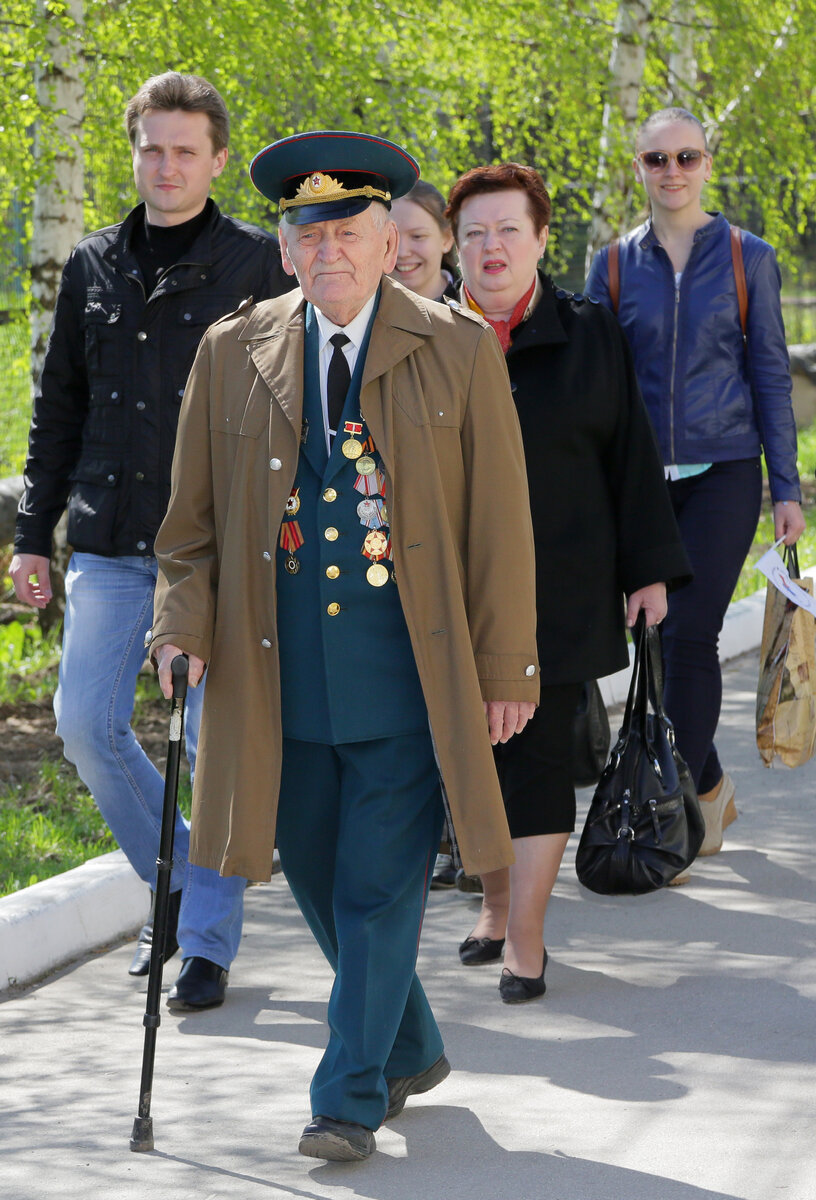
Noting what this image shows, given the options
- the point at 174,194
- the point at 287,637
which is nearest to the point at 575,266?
the point at 174,194

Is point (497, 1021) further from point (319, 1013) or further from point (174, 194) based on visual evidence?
point (174, 194)

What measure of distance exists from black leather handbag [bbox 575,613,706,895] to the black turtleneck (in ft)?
5.31

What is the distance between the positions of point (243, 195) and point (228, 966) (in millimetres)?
5882

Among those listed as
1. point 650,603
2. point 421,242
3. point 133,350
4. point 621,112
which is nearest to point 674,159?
point 421,242

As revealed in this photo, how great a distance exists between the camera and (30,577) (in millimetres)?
4758

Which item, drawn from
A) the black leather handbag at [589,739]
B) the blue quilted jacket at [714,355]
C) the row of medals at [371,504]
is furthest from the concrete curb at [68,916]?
the blue quilted jacket at [714,355]

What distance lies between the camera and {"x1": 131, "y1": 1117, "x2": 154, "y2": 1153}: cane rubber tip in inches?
138

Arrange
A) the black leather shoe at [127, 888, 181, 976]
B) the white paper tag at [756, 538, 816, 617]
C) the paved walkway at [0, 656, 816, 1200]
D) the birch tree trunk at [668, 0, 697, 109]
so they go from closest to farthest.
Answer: the paved walkway at [0, 656, 816, 1200], the black leather shoe at [127, 888, 181, 976], the white paper tag at [756, 538, 816, 617], the birch tree trunk at [668, 0, 697, 109]

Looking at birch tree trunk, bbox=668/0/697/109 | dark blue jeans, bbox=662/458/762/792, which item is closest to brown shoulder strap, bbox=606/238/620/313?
dark blue jeans, bbox=662/458/762/792

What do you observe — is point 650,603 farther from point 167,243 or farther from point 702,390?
point 167,243

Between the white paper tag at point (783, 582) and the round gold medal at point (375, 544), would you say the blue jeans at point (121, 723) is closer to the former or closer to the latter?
the round gold medal at point (375, 544)

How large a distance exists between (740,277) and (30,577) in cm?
242

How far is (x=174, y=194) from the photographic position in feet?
15.1

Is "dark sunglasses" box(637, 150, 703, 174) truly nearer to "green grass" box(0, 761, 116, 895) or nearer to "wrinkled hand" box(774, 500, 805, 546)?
"wrinkled hand" box(774, 500, 805, 546)
